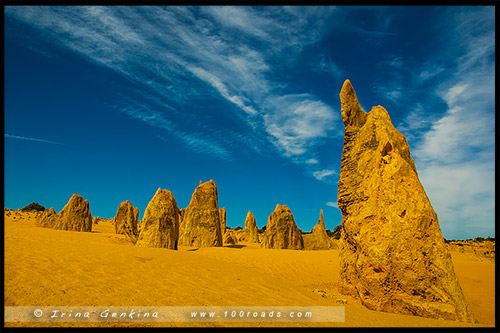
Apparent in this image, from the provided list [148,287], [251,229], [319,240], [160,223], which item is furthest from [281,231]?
[148,287]

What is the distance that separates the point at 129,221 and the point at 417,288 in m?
25.2

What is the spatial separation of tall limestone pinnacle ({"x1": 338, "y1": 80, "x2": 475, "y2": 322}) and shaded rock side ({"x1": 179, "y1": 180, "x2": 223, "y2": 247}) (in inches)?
583

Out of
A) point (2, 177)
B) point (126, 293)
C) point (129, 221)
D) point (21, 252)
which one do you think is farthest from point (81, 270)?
point (129, 221)

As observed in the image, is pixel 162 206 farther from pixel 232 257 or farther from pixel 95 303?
pixel 95 303

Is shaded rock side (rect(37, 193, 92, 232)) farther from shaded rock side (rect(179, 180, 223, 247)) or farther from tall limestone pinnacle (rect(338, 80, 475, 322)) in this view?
tall limestone pinnacle (rect(338, 80, 475, 322))

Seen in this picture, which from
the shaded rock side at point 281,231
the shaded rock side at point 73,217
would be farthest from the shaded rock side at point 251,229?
the shaded rock side at point 73,217

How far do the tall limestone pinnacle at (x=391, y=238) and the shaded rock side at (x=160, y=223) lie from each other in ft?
33.2

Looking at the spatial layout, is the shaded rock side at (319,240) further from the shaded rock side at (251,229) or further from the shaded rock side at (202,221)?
the shaded rock side at (251,229)

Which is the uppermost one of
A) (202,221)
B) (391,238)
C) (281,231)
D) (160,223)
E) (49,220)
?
(391,238)

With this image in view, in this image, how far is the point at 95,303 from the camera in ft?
14.2

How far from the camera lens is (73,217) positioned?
22672mm

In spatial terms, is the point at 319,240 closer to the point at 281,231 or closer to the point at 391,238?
the point at 281,231

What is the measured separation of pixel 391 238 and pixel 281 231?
63.6 feet
